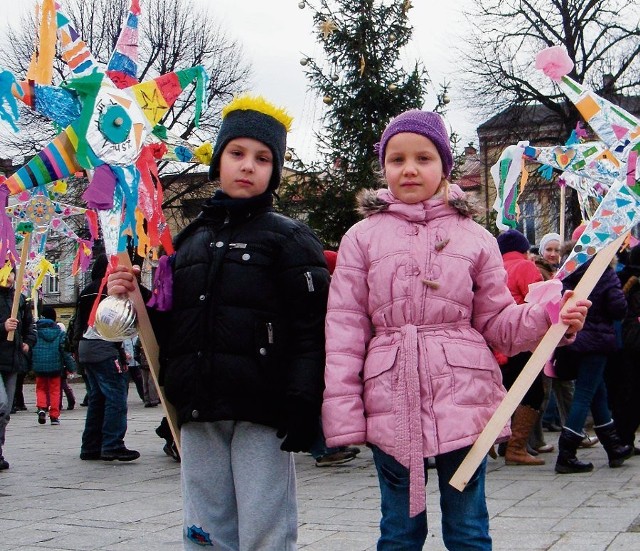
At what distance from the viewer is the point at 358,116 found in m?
12.5

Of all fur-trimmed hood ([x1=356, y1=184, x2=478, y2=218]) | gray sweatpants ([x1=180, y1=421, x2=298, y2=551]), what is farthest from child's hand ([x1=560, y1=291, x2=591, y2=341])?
gray sweatpants ([x1=180, y1=421, x2=298, y2=551])

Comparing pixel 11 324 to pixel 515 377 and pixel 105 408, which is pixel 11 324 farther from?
pixel 515 377

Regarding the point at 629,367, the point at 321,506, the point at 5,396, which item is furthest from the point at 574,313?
the point at 5,396

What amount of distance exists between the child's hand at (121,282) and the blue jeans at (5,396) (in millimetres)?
4541

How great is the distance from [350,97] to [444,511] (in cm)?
1051

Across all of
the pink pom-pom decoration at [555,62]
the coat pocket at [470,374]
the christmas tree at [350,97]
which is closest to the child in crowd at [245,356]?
the coat pocket at [470,374]

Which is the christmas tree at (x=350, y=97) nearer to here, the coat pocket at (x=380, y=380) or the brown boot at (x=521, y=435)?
the brown boot at (x=521, y=435)

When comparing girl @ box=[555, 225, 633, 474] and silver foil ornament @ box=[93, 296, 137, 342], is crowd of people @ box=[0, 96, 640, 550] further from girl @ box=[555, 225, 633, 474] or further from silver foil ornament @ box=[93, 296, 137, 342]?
girl @ box=[555, 225, 633, 474]

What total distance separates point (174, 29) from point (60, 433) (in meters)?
19.1

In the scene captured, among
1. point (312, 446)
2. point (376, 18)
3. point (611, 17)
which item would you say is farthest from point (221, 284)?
point (611, 17)

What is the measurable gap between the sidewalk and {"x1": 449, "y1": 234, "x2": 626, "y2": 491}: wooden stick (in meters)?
1.65

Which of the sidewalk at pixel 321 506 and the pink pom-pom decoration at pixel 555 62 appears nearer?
the pink pom-pom decoration at pixel 555 62

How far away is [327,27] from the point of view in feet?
41.7

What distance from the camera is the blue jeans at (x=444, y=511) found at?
2.76 metres
